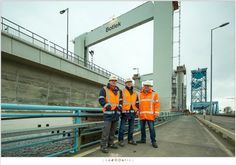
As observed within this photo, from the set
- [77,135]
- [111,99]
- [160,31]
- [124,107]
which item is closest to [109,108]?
[111,99]

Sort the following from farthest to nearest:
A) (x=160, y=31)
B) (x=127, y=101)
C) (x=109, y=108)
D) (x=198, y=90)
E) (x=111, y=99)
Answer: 1. (x=198, y=90)
2. (x=160, y=31)
3. (x=127, y=101)
4. (x=111, y=99)
5. (x=109, y=108)

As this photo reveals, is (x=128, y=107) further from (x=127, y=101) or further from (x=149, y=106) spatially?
(x=149, y=106)

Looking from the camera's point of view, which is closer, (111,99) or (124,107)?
(111,99)

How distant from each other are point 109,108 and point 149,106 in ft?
4.33

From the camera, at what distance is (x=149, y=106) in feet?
14.9

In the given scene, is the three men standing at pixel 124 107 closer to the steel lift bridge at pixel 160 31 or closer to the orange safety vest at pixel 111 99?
the orange safety vest at pixel 111 99

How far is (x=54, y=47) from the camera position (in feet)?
39.0

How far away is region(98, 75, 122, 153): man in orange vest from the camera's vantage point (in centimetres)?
378

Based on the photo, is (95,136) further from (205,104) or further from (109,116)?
(205,104)

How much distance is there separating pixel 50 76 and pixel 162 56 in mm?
14745

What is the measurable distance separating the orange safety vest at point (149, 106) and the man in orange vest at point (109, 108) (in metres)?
0.86

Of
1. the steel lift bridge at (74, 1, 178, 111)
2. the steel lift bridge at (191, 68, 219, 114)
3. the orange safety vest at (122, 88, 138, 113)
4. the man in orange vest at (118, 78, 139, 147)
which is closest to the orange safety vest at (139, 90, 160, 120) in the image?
the man in orange vest at (118, 78, 139, 147)

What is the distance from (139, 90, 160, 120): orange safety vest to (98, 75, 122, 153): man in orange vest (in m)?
0.86
